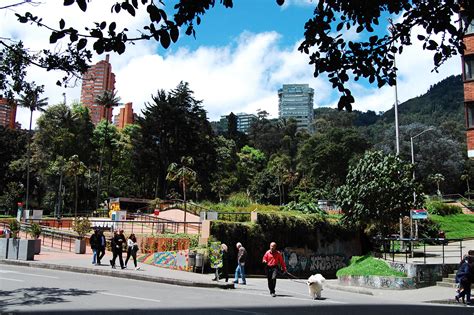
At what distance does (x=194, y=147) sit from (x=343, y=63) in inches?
2611

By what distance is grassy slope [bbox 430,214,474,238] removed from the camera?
4744cm

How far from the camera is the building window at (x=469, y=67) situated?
24.8m

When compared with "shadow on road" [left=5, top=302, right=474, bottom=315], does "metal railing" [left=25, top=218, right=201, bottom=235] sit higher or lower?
higher

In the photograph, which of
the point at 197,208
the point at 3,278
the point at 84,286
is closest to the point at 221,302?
the point at 84,286

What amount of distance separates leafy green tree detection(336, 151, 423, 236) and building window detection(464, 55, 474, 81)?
558cm

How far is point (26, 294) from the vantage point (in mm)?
12414

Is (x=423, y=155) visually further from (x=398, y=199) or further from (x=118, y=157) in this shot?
(x=398, y=199)

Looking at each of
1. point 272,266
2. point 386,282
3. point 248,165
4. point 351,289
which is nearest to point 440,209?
point 386,282

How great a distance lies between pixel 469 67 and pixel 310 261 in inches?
590

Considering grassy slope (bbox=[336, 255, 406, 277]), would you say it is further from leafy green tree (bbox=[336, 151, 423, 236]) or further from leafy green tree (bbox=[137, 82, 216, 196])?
leafy green tree (bbox=[137, 82, 216, 196])

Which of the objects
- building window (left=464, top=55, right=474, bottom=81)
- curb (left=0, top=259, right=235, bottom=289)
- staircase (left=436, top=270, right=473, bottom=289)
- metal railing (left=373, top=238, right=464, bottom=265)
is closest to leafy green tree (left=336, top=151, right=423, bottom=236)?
metal railing (left=373, top=238, right=464, bottom=265)

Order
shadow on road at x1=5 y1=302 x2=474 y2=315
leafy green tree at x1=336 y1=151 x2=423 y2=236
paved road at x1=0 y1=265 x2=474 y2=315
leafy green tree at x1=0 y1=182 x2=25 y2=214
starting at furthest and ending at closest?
1. leafy green tree at x1=0 y1=182 x2=25 y2=214
2. leafy green tree at x1=336 y1=151 x2=423 y2=236
3. paved road at x1=0 y1=265 x2=474 y2=315
4. shadow on road at x1=5 y1=302 x2=474 y2=315

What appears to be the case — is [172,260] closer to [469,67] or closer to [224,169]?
[469,67]

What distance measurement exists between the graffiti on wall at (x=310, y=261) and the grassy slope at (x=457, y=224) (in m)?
19.5
